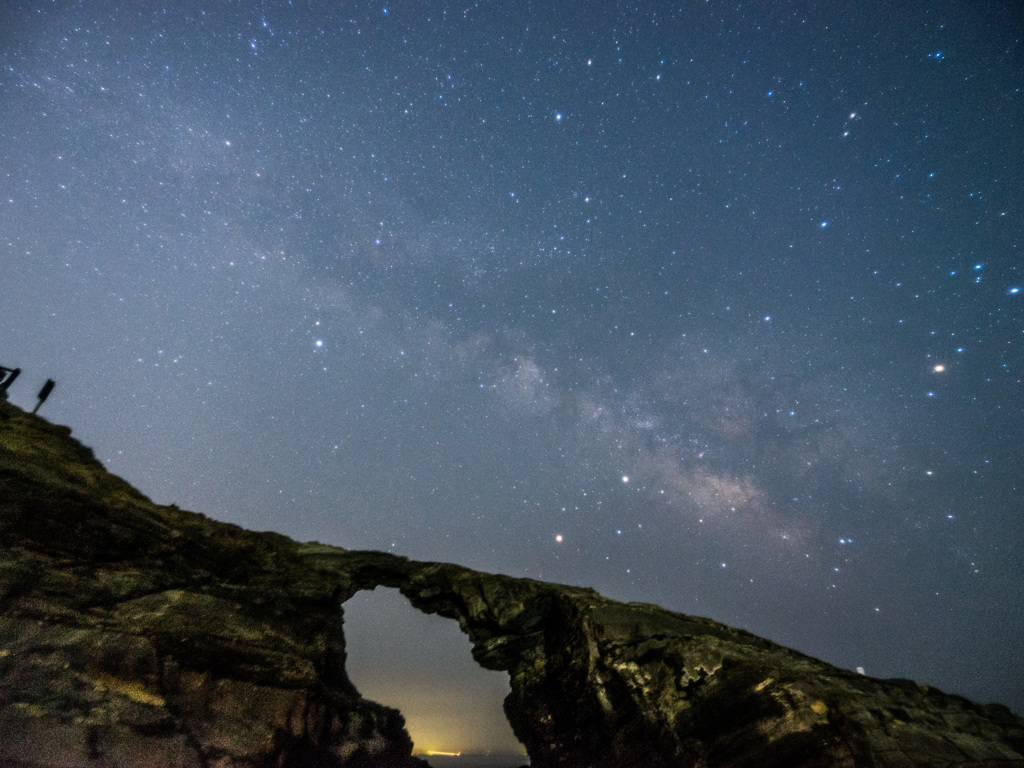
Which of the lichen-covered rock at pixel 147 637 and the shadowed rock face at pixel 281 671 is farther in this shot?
the shadowed rock face at pixel 281 671

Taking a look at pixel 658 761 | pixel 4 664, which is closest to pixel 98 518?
pixel 4 664

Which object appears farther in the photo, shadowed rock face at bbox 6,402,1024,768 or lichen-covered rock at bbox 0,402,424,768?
shadowed rock face at bbox 6,402,1024,768

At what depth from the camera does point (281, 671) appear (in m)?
13.7

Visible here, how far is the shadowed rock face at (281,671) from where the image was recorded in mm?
10539

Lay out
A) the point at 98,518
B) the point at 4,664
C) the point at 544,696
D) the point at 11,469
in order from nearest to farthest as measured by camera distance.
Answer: the point at 4,664
the point at 11,469
the point at 98,518
the point at 544,696

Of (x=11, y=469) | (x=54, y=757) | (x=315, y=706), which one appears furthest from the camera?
(x=315, y=706)

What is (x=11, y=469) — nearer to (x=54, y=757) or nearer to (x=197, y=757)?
(x=54, y=757)

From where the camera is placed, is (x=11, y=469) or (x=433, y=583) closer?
(x=11, y=469)

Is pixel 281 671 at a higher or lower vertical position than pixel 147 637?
lower

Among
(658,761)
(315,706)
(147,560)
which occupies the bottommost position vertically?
(315,706)

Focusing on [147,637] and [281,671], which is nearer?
[147,637]

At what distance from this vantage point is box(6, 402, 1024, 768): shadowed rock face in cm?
1054

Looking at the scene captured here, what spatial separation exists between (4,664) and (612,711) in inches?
630

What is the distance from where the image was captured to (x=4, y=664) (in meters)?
10.2
